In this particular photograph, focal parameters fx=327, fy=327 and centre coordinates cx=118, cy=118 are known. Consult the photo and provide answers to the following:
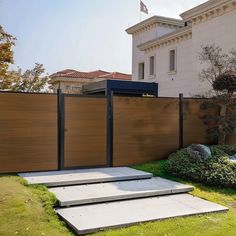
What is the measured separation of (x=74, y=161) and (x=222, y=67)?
5885 mm

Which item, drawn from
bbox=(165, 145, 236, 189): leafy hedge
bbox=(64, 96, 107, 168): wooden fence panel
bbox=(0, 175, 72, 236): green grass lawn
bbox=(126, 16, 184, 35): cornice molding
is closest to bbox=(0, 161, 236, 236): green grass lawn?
bbox=(0, 175, 72, 236): green grass lawn

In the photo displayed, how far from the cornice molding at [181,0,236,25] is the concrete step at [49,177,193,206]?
902 centimetres

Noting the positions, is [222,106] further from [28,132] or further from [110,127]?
[28,132]

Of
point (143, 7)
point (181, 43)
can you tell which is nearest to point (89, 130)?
point (181, 43)

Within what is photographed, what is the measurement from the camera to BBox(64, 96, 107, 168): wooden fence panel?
8.39 meters

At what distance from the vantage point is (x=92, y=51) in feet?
64.2

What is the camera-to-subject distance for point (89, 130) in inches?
342

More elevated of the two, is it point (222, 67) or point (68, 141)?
point (222, 67)

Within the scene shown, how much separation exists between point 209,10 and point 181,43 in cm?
391

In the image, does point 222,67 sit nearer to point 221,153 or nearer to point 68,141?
point 221,153

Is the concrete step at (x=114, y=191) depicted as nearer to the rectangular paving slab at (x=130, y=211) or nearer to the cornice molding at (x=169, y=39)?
the rectangular paving slab at (x=130, y=211)

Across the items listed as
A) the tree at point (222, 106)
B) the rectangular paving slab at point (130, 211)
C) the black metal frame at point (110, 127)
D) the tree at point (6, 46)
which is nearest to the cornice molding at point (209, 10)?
the tree at point (222, 106)

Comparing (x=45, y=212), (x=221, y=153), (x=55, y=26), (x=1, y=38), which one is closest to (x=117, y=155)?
(x=221, y=153)

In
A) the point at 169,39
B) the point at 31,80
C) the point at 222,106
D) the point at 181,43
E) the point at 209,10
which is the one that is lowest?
the point at 222,106
